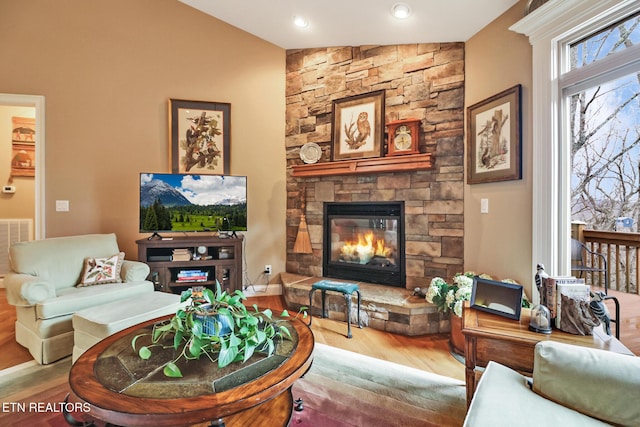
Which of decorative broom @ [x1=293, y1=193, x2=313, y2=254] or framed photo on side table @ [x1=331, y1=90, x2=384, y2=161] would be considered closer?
framed photo on side table @ [x1=331, y1=90, x2=384, y2=161]

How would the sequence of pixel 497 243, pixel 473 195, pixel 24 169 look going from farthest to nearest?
pixel 24 169, pixel 473 195, pixel 497 243

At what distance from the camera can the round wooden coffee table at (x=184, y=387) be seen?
100 centimetres

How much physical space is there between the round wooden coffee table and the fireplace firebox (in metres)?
2.06

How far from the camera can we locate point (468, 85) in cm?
294

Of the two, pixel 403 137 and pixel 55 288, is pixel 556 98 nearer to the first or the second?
pixel 403 137

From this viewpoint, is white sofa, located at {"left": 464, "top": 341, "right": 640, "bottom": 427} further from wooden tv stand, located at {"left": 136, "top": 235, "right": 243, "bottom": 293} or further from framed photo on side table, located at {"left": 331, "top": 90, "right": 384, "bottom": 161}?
wooden tv stand, located at {"left": 136, "top": 235, "right": 243, "bottom": 293}

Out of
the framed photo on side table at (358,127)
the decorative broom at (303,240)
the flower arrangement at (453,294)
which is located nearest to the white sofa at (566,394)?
the flower arrangement at (453,294)

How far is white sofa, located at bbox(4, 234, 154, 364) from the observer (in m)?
2.18

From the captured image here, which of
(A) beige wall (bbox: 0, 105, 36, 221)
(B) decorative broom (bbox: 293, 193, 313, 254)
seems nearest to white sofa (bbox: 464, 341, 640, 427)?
(B) decorative broom (bbox: 293, 193, 313, 254)

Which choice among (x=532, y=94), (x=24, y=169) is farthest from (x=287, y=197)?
(x=24, y=169)

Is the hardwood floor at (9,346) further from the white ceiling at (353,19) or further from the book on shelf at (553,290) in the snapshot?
the white ceiling at (353,19)

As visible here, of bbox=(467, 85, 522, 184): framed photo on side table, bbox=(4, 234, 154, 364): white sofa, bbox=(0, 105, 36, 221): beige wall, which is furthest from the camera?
bbox=(0, 105, 36, 221): beige wall

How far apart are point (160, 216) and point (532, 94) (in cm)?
353

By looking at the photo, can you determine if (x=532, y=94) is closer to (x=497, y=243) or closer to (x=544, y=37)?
(x=544, y=37)
